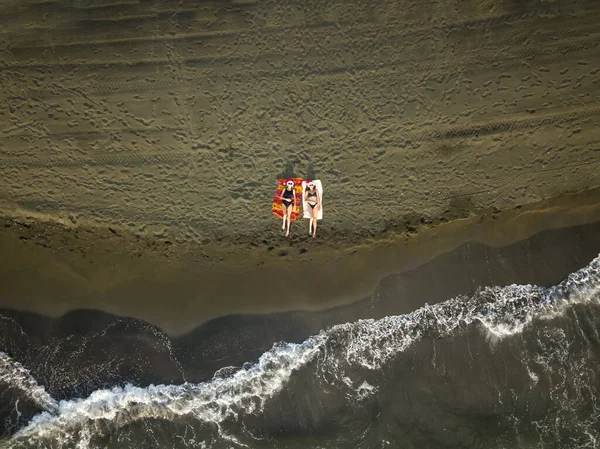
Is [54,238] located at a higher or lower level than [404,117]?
lower

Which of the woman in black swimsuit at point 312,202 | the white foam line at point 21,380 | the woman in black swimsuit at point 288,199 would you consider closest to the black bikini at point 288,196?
A: the woman in black swimsuit at point 288,199

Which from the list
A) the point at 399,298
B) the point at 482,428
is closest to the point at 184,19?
the point at 399,298

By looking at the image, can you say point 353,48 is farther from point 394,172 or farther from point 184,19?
point 184,19

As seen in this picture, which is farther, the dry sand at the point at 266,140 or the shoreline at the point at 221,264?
the shoreline at the point at 221,264

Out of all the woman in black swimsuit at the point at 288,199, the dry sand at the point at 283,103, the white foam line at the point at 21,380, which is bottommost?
the white foam line at the point at 21,380

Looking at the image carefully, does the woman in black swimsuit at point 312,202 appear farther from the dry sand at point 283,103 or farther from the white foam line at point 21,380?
the white foam line at point 21,380

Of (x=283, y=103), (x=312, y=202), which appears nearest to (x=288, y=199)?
(x=312, y=202)
